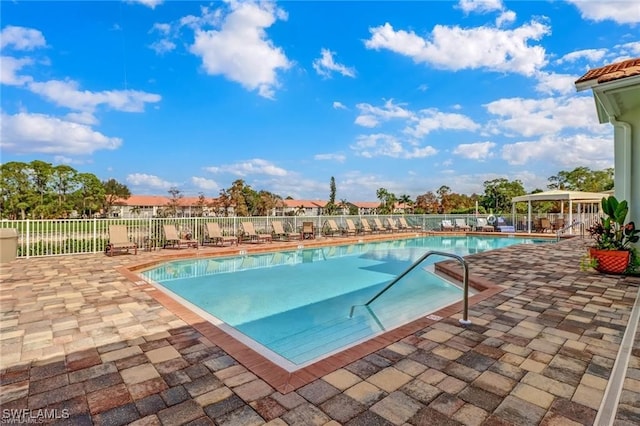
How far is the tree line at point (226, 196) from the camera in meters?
29.7

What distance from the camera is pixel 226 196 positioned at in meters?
28.0

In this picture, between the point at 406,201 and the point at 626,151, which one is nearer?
the point at 626,151

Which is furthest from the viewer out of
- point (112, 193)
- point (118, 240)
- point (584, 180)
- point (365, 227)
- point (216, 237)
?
point (112, 193)

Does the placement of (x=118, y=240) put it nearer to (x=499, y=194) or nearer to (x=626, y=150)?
(x=626, y=150)

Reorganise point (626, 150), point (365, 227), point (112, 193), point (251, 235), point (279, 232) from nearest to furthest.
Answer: point (626, 150)
point (251, 235)
point (279, 232)
point (365, 227)
point (112, 193)

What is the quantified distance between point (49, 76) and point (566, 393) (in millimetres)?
18045

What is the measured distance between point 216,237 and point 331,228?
5553 mm

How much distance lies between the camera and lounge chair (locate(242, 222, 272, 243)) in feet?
39.6

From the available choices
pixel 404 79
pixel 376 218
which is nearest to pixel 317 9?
pixel 404 79

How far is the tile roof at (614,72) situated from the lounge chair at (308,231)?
10.0 meters

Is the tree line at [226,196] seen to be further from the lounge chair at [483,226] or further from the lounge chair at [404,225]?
the lounge chair at [404,225]

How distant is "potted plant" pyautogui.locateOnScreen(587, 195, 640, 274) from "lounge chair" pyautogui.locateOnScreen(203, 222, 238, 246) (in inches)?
391

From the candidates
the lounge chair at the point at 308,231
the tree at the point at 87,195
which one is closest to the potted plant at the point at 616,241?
the lounge chair at the point at 308,231

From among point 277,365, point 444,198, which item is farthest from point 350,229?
point 444,198
